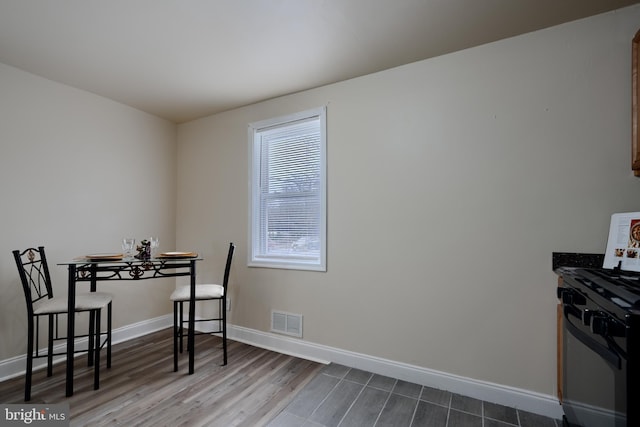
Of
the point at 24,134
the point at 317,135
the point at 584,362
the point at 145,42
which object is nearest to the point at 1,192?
the point at 24,134

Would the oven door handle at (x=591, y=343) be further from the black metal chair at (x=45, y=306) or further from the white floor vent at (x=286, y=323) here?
the black metal chair at (x=45, y=306)

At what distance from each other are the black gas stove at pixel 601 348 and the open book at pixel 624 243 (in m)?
0.07

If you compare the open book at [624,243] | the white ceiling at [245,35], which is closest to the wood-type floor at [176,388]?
the open book at [624,243]

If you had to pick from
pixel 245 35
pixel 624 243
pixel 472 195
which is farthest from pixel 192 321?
pixel 624 243

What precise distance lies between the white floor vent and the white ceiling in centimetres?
226

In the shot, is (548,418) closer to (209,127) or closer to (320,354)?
(320,354)

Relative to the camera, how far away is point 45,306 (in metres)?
2.16

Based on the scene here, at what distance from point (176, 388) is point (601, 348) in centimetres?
257

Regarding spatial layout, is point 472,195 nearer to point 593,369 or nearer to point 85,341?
point 593,369

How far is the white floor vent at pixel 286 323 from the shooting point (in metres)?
2.83

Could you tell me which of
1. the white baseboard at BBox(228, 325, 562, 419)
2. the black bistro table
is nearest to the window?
the white baseboard at BBox(228, 325, 562, 419)

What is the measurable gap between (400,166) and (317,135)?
94cm

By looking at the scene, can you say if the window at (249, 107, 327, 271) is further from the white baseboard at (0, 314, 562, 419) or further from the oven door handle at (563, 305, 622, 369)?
the oven door handle at (563, 305, 622, 369)

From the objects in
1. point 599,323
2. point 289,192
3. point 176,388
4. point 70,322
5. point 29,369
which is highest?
point 289,192
